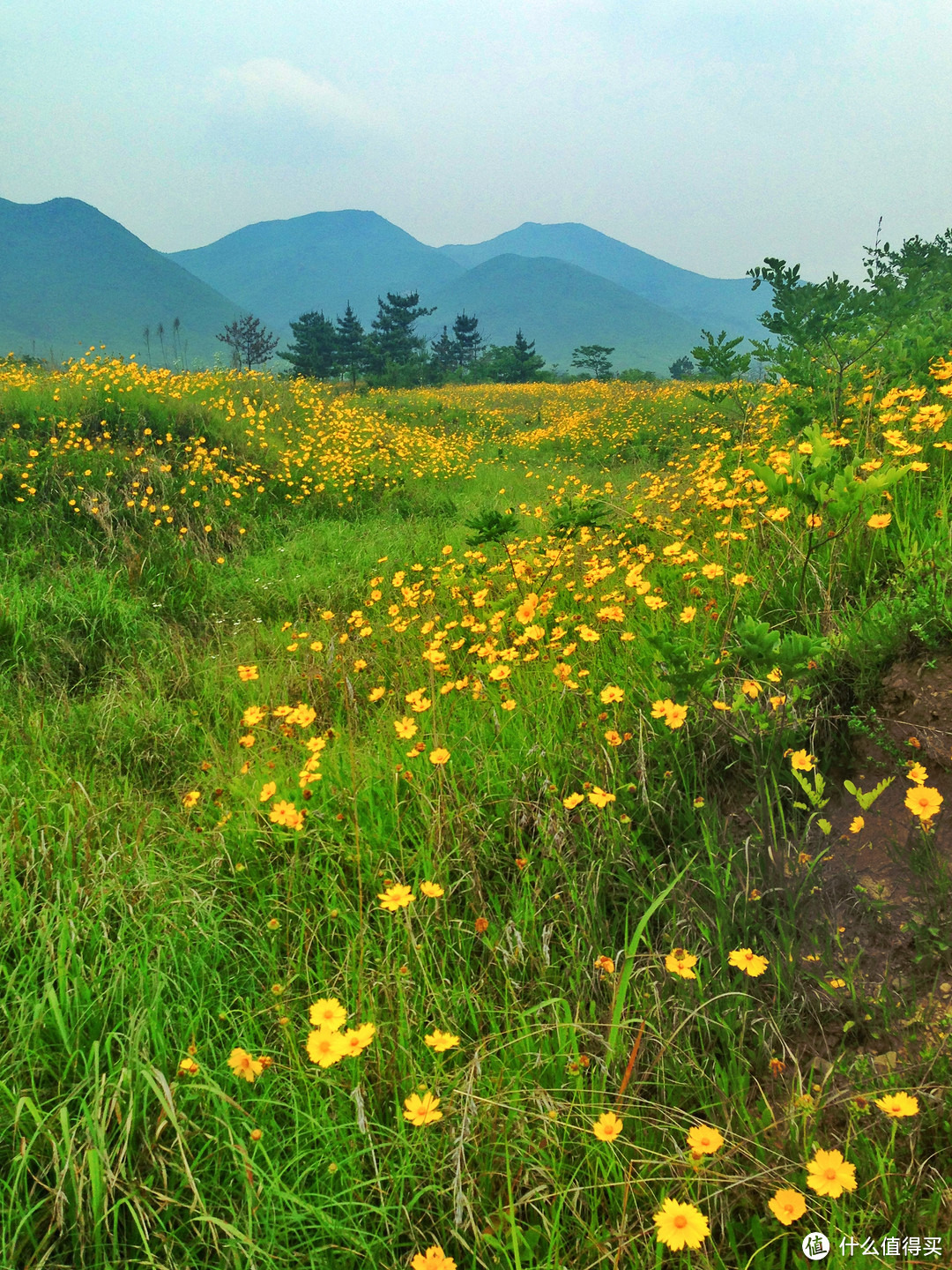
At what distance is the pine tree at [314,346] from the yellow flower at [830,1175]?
43.4 m

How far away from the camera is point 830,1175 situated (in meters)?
0.96

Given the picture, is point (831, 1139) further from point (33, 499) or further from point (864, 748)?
point (33, 499)

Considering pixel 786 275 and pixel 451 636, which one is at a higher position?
pixel 786 275

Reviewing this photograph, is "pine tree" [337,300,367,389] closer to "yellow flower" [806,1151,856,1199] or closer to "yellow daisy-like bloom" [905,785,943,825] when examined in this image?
"yellow daisy-like bloom" [905,785,943,825]

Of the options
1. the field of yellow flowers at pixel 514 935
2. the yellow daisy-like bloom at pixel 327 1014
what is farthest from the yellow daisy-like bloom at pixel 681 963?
the yellow daisy-like bloom at pixel 327 1014

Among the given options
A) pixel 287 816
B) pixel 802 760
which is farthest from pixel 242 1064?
pixel 802 760

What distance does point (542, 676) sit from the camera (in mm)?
2580

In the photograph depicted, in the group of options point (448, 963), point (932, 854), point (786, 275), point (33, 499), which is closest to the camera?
point (932, 854)

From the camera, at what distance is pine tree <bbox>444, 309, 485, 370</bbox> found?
161ft

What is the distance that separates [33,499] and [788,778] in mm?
6070

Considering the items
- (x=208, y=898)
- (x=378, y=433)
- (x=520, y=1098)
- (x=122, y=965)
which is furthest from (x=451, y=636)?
(x=378, y=433)

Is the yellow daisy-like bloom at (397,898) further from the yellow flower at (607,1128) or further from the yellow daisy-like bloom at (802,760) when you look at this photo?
the yellow daisy-like bloom at (802,760)

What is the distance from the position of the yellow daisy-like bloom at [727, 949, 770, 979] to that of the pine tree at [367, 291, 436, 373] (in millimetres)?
40819

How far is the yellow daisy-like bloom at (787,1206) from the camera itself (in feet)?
3.09
